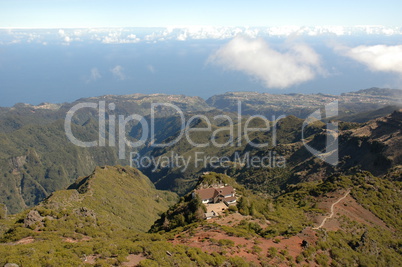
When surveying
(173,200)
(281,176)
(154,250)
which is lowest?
(173,200)

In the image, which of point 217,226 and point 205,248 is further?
point 217,226

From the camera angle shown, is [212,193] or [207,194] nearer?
[207,194]

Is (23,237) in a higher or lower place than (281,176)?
higher

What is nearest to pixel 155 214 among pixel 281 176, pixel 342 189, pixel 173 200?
pixel 173 200

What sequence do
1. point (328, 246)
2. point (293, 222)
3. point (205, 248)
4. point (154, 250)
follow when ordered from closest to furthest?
1. point (154, 250)
2. point (205, 248)
3. point (328, 246)
4. point (293, 222)

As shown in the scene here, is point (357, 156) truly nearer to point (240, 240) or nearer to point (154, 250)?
point (240, 240)

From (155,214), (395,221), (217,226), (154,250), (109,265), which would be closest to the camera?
(109,265)

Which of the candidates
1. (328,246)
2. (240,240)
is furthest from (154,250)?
(328,246)

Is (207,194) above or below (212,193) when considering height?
below

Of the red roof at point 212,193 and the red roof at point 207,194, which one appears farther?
the red roof at point 212,193

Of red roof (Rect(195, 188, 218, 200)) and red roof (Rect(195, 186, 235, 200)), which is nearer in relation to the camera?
red roof (Rect(195, 188, 218, 200))

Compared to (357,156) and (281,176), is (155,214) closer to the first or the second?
(281,176)
